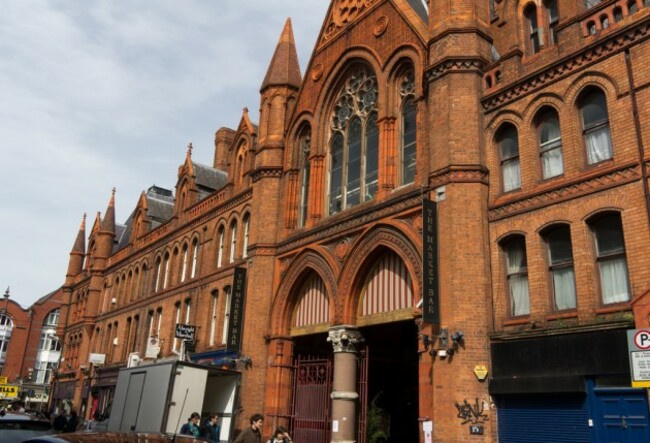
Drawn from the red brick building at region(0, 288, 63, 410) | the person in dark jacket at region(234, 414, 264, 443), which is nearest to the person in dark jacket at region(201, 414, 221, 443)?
the person in dark jacket at region(234, 414, 264, 443)

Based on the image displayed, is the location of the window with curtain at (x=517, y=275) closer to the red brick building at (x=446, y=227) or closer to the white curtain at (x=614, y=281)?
the red brick building at (x=446, y=227)

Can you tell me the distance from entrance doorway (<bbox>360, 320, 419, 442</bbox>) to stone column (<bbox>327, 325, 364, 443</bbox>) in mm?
2727

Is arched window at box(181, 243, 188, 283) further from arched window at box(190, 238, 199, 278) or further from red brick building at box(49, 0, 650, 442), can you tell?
red brick building at box(49, 0, 650, 442)

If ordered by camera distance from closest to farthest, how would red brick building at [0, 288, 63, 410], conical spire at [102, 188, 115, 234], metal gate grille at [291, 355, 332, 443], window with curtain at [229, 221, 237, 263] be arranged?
1. metal gate grille at [291, 355, 332, 443]
2. window with curtain at [229, 221, 237, 263]
3. conical spire at [102, 188, 115, 234]
4. red brick building at [0, 288, 63, 410]

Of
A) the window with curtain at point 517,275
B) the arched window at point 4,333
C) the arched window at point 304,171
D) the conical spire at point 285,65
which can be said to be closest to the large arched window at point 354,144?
the arched window at point 304,171

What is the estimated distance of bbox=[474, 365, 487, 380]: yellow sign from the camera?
46.6 ft

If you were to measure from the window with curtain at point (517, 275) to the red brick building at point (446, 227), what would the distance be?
6cm

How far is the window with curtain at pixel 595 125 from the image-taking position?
A: 14008 mm

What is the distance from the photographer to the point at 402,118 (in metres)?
19.6

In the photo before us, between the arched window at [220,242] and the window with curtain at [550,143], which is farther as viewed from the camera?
the arched window at [220,242]

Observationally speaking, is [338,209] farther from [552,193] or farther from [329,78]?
[552,193]

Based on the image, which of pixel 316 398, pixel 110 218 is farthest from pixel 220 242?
pixel 110 218

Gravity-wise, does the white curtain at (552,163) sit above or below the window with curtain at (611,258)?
above

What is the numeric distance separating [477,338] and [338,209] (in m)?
8.12
